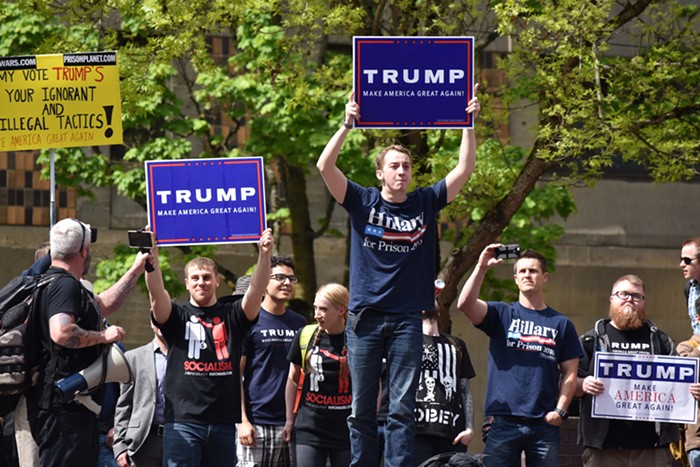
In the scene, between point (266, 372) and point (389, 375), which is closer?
point (389, 375)

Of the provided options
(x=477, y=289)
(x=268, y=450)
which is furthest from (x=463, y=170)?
(x=268, y=450)

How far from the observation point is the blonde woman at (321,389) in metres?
9.71

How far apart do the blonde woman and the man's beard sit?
6.83 feet

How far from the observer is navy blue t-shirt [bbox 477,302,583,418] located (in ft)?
30.8

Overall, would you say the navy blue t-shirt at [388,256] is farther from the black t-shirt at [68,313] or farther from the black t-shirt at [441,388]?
the black t-shirt at [441,388]

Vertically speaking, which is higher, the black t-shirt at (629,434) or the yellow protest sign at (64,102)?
the yellow protest sign at (64,102)

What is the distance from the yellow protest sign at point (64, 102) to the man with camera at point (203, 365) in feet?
7.02

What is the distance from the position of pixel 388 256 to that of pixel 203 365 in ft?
5.56

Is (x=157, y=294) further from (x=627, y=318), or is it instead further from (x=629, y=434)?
(x=629, y=434)

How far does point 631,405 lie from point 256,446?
287 cm

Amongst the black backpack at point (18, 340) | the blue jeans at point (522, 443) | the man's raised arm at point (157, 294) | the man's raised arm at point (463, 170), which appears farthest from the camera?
the blue jeans at point (522, 443)

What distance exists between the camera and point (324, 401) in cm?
977

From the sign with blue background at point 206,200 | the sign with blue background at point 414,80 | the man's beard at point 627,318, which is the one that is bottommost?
the man's beard at point 627,318

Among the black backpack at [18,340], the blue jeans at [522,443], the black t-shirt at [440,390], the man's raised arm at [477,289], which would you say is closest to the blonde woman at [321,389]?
the black t-shirt at [440,390]
